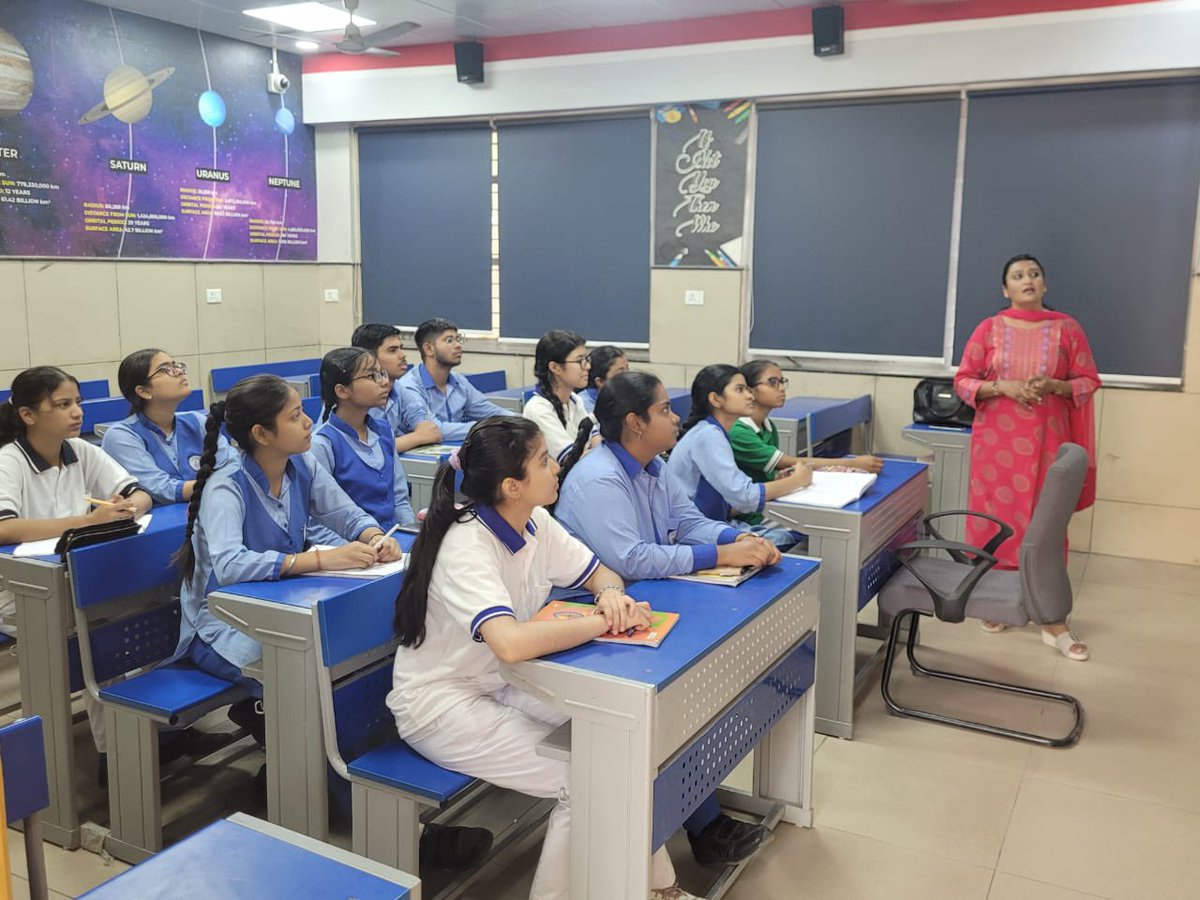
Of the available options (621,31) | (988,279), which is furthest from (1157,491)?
(621,31)

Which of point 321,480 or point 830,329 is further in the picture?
point 830,329

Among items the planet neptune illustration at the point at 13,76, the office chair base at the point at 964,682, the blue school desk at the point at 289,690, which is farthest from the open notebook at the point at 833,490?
the planet neptune illustration at the point at 13,76

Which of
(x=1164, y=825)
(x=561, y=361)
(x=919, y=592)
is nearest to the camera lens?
(x=1164, y=825)

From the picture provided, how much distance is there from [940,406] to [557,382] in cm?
217

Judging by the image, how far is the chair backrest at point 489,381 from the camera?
6.54m

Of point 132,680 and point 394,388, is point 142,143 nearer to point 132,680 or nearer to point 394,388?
point 394,388

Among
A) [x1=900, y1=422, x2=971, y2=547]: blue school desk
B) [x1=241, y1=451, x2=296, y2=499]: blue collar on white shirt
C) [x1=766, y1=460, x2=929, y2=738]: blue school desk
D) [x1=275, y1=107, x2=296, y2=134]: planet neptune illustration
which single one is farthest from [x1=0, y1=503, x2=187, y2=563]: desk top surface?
[x1=275, y1=107, x2=296, y2=134]: planet neptune illustration

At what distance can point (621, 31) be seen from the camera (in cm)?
641

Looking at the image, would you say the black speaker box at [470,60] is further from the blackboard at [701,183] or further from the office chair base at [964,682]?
the office chair base at [964,682]

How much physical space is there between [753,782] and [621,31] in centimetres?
507

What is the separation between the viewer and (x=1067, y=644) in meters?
3.98

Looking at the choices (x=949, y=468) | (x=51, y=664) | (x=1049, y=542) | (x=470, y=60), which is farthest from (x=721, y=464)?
(x=470, y=60)

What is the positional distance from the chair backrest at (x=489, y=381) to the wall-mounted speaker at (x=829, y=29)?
9.18 feet

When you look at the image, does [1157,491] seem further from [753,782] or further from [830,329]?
[753,782]
